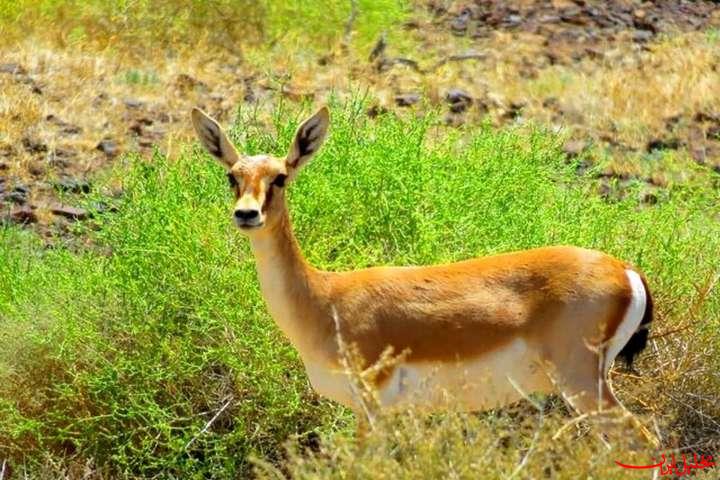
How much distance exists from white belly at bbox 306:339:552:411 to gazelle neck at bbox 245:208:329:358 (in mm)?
201

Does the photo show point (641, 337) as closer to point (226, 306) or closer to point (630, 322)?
point (630, 322)

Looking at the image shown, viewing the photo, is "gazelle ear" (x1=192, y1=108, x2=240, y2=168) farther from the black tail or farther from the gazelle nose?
the black tail

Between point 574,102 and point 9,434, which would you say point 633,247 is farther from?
point 574,102

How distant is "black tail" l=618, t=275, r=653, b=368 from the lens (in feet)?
21.0

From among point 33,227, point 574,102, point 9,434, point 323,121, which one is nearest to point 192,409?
point 9,434

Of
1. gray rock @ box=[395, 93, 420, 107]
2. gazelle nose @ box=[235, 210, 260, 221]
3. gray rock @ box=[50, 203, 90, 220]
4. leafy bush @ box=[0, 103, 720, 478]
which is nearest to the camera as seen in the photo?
gazelle nose @ box=[235, 210, 260, 221]

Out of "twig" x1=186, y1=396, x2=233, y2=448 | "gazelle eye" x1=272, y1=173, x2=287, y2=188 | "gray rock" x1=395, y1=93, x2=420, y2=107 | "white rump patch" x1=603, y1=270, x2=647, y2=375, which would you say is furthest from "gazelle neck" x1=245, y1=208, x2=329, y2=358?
"gray rock" x1=395, y1=93, x2=420, y2=107

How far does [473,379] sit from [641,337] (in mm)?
711

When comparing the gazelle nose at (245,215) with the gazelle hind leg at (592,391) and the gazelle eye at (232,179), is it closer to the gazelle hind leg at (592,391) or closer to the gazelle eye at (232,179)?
the gazelle eye at (232,179)

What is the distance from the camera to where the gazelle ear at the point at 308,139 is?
6.57 metres

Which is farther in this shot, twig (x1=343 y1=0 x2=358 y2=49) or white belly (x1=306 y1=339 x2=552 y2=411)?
twig (x1=343 y1=0 x2=358 y2=49)

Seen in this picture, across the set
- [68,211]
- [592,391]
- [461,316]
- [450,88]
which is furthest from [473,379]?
[450,88]

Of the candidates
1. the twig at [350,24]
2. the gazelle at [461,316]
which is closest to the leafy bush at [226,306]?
the gazelle at [461,316]

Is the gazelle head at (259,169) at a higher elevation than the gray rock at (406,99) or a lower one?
higher
